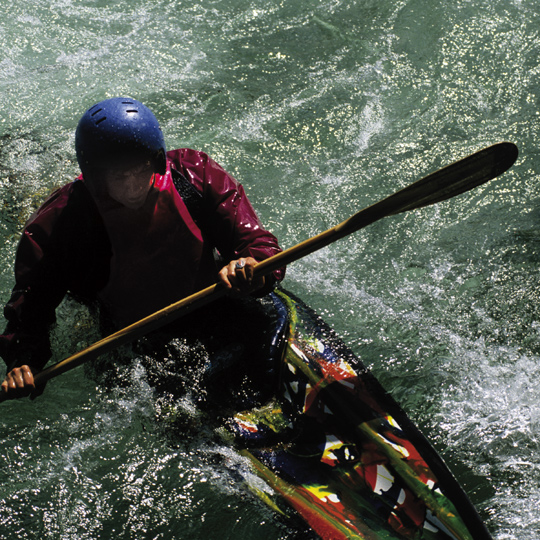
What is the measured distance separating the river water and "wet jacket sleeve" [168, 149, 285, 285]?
726 mm

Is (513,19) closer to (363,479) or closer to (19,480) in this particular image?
(363,479)

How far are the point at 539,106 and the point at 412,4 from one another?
1.72 meters

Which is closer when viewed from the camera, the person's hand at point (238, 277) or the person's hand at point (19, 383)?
the person's hand at point (238, 277)

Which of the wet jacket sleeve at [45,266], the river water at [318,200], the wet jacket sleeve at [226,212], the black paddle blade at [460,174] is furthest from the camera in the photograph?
the river water at [318,200]

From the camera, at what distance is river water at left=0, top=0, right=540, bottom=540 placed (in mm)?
3094

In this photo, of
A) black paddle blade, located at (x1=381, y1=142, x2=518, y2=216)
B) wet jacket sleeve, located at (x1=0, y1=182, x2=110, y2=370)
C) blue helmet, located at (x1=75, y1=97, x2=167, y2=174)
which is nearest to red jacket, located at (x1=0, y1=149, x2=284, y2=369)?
wet jacket sleeve, located at (x1=0, y1=182, x2=110, y2=370)

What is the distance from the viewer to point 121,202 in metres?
2.65

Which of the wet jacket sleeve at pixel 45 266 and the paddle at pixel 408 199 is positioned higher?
the paddle at pixel 408 199

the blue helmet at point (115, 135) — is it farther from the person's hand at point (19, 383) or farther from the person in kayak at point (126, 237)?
the person's hand at point (19, 383)

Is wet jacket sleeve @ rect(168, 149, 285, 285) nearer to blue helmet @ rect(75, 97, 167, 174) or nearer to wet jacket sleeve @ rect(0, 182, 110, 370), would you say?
blue helmet @ rect(75, 97, 167, 174)

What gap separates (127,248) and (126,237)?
0.05 meters

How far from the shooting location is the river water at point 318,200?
122 inches

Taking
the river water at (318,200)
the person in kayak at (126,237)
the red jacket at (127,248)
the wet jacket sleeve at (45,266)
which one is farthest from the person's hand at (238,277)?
the river water at (318,200)

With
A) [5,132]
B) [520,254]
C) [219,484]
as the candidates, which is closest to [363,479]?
[219,484]
